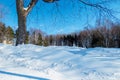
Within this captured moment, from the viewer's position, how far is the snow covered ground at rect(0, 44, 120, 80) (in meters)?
5.62

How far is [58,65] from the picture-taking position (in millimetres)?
6566

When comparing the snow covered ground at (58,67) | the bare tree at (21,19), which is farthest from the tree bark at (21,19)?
the snow covered ground at (58,67)

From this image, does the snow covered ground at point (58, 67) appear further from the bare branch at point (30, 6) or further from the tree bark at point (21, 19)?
the bare branch at point (30, 6)

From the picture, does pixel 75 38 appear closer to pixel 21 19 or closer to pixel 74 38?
pixel 74 38

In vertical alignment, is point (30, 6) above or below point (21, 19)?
above

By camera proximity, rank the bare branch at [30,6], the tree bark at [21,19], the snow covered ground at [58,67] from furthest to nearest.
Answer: the bare branch at [30,6], the tree bark at [21,19], the snow covered ground at [58,67]

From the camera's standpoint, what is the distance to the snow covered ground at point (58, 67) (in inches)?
221

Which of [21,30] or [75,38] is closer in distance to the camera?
[21,30]

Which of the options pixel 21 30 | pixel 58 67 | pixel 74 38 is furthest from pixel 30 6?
pixel 74 38

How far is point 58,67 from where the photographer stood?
6.44 meters

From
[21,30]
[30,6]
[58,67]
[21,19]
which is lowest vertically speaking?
[58,67]

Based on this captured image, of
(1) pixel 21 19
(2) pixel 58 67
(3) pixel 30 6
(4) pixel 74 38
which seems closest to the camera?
(2) pixel 58 67

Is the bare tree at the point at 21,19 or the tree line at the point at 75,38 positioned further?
the tree line at the point at 75,38

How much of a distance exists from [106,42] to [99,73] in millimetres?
60113
